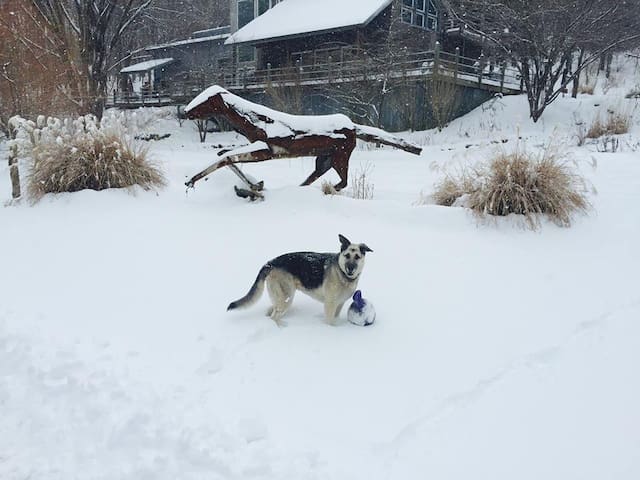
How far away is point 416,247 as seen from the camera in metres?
5.24

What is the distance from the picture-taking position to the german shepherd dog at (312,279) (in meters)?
3.58

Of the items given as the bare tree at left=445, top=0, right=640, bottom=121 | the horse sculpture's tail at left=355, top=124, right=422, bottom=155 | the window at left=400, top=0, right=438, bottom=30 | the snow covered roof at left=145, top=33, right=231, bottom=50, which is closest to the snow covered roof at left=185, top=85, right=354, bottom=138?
the horse sculpture's tail at left=355, top=124, right=422, bottom=155

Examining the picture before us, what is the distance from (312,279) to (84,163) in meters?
5.40

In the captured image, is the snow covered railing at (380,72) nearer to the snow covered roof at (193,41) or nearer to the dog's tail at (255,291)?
the snow covered roof at (193,41)

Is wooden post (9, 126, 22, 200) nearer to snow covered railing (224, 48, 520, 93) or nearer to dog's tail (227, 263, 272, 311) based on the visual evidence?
dog's tail (227, 263, 272, 311)

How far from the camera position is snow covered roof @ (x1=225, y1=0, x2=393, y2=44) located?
67.8ft

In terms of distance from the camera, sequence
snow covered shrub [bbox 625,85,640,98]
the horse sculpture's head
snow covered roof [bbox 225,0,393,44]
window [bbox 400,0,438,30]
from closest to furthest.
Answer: the horse sculpture's head, snow covered shrub [bbox 625,85,640,98], snow covered roof [bbox 225,0,393,44], window [bbox 400,0,438,30]

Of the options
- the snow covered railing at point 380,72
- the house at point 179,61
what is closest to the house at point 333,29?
the snow covered railing at point 380,72

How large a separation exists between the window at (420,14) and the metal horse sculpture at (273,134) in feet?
56.2

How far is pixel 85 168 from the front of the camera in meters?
7.36

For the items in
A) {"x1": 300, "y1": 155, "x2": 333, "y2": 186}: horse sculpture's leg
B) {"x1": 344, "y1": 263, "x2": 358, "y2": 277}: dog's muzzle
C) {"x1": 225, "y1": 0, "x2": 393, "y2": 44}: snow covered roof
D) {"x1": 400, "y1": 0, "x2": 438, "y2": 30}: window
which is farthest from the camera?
{"x1": 400, "y1": 0, "x2": 438, "y2": 30}: window

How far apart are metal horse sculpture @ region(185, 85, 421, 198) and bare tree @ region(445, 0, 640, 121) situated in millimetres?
12919

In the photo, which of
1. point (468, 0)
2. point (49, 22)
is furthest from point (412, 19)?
point (49, 22)

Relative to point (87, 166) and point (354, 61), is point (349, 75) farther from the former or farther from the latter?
point (87, 166)
